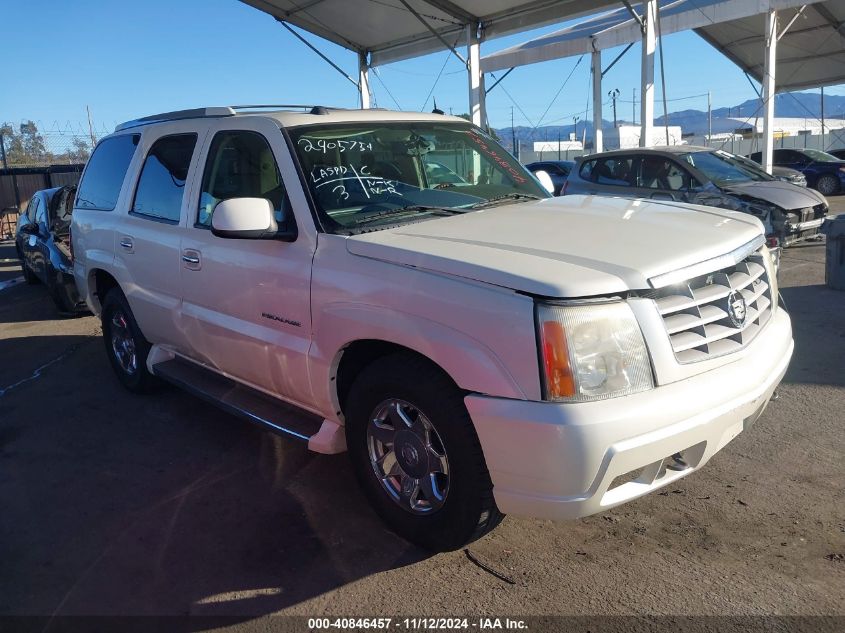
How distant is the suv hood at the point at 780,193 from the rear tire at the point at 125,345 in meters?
8.46

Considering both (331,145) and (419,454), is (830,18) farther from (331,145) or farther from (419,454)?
(419,454)

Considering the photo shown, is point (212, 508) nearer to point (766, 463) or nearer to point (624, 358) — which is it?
point (624, 358)

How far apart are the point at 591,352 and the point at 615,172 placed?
975 centimetres

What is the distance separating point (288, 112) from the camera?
162 inches

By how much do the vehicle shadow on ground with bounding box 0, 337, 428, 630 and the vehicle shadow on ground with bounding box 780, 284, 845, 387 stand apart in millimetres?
3498

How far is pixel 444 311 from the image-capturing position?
2830mm

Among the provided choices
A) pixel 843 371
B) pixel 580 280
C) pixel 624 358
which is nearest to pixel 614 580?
pixel 624 358

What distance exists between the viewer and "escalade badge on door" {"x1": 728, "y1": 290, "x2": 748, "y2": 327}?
303 centimetres

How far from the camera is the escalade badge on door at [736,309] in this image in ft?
9.95

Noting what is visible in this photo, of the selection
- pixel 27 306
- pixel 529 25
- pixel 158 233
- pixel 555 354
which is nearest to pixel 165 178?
pixel 158 233

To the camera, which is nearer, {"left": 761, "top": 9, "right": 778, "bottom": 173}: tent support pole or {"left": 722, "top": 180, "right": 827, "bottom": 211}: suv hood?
{"left": 722, "top": 180, "right": 827, "bottom": 211}: suv hood

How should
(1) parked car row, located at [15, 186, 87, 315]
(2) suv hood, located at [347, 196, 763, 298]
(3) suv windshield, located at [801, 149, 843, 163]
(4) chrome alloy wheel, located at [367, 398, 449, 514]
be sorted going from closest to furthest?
(2) suv hood, located at [347, 196, 763, 298]
(4) chrome alloy wheel, located at [367, 398, 449, 514]
(1) parked car row, located at [15, 186, 87, 315]
(3) suv windshield, located at [801, 149, 843, 163]

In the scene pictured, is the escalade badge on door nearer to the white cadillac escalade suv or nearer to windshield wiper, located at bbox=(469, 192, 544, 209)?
the white cadillac escalade suv

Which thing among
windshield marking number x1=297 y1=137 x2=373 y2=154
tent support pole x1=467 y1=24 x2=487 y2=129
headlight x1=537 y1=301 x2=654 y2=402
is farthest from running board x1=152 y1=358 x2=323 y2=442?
tent support pole x1=467 y1=24 x2=487 y2=129
